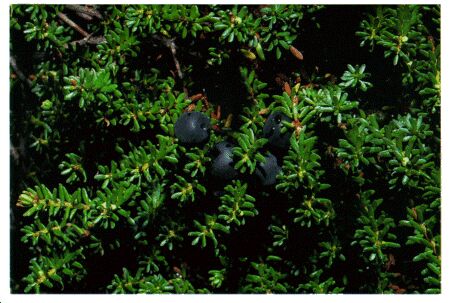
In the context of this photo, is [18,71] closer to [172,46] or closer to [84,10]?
[84,10]

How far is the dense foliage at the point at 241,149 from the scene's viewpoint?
2193 millimetres

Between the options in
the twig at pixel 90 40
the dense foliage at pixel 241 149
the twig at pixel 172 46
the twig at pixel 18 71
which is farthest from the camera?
the twig at pixel 18 71

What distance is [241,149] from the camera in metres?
2.13

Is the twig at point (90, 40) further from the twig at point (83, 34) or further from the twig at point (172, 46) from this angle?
the twig at point (172, 46)

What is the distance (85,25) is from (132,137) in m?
0.56

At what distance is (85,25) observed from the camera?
9.00 feet

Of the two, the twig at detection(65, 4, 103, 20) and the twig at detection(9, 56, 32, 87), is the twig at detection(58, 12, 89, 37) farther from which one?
the twig at detection(9, 56, 32, 87)

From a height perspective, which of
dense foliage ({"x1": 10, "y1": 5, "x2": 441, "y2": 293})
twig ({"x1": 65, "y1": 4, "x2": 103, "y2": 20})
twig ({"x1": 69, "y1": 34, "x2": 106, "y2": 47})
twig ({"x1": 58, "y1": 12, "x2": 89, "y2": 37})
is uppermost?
twig ({"x1": 65, "y1": 4, "x2": 103, "y2": 20})

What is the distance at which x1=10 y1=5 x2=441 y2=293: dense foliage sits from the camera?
2193 millimetres

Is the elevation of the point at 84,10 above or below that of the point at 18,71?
above

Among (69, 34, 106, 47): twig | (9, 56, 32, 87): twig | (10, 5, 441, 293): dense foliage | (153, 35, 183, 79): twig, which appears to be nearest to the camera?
(10, 5, 441, 293): dense foliage

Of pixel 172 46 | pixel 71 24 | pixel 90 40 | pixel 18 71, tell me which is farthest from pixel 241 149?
pixel 18 71

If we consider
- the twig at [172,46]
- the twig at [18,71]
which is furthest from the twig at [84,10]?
the twig at [18,71]

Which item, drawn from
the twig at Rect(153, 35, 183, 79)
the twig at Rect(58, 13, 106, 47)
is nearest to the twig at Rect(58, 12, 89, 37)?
the twig at Rect(58, 13, 106, 47)
